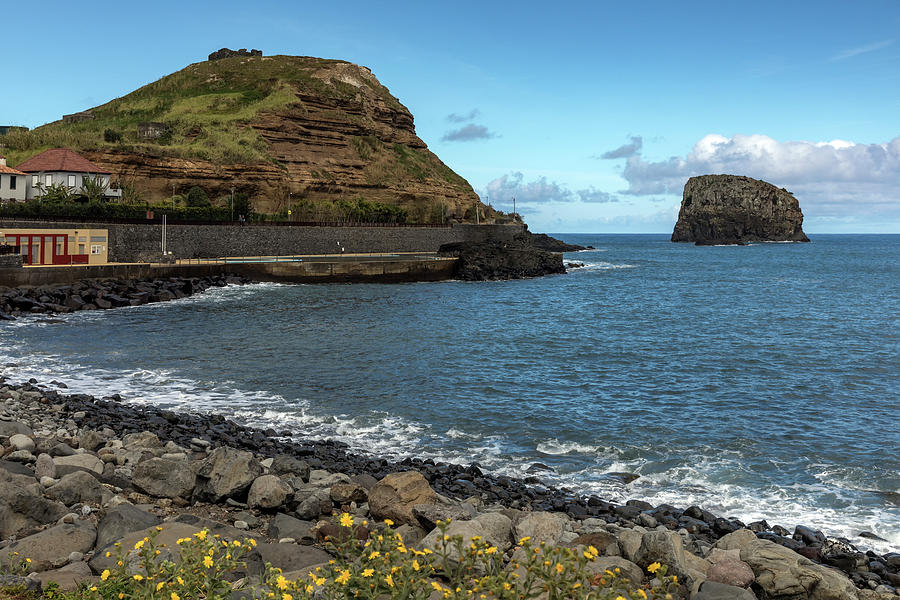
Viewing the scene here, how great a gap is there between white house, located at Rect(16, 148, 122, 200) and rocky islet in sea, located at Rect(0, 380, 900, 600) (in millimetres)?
67098

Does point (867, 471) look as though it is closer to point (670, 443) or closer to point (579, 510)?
point (670, 443)

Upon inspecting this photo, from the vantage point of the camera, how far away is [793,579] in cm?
865

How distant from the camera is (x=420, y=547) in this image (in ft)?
26.9

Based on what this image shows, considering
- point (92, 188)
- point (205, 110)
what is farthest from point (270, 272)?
point (205, 110)

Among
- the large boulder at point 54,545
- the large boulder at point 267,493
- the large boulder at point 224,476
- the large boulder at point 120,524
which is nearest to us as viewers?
the large boulder at point 54,545

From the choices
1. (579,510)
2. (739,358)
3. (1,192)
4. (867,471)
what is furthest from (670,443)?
(1,192)

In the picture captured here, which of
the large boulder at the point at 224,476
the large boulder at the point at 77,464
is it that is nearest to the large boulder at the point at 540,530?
the large boulder at the point at 224,476

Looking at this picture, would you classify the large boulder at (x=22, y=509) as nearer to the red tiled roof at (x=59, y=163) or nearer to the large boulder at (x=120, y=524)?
the large boulder at (x=120, y=524)

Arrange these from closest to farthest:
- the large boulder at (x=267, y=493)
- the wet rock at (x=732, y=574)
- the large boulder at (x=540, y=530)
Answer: the wet rock at (x=732, y=574) → the large boulder at (x=540, y=530) → the large boulder at (x=267, y=493)

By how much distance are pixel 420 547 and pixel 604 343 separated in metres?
27.4

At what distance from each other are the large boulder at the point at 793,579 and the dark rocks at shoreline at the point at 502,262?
63.1 metres

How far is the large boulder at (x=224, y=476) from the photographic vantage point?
35.9 feet

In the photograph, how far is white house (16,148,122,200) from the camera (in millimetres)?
72750

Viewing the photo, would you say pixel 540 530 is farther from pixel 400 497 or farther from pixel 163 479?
pixel 163 479
